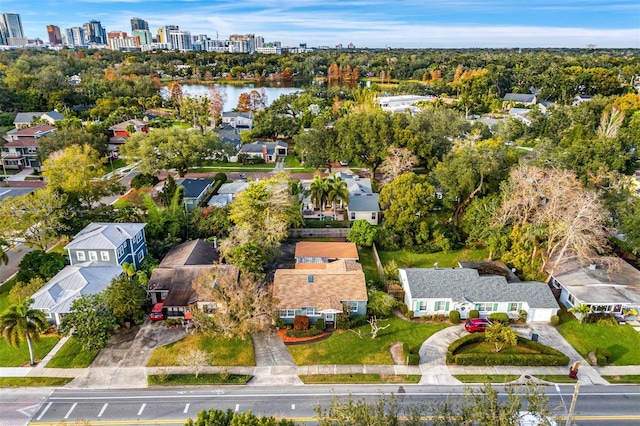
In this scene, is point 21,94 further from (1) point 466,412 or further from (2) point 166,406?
(1) point 466,412

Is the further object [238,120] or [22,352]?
[238,120]

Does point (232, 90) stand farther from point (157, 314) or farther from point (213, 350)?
point (213, 350)

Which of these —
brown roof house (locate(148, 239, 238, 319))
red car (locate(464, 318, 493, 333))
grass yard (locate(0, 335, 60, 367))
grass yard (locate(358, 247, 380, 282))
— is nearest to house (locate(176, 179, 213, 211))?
brown roof house (locate(148, 239, 238, 319))

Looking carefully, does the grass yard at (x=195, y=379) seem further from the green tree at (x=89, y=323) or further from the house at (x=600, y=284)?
the house at (x=600, y=284)

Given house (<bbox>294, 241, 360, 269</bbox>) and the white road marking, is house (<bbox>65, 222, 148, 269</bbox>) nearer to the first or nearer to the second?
the white road marking

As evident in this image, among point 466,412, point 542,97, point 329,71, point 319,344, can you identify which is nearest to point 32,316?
point 319,344

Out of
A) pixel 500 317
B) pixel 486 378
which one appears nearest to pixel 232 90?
pixel 500 317
